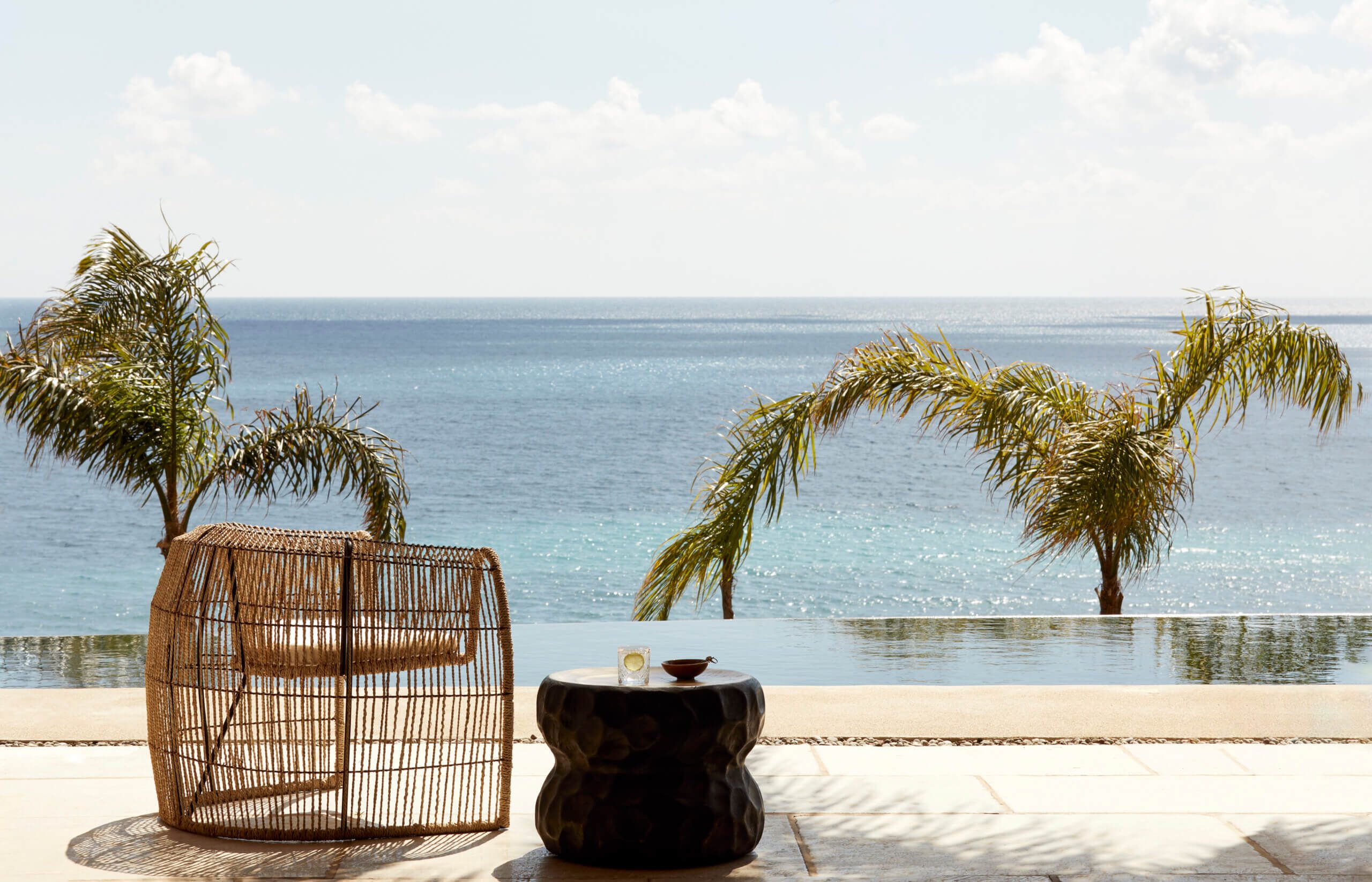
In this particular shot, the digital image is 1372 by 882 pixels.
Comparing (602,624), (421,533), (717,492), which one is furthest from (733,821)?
(421,533)

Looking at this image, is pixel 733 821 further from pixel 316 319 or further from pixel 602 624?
pixel 316 319

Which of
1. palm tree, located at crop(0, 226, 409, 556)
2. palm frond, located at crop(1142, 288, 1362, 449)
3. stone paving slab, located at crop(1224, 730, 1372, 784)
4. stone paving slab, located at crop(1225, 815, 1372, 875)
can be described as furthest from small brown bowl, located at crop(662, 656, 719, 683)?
palm tree, located at crop(0, 226, 409, 556)

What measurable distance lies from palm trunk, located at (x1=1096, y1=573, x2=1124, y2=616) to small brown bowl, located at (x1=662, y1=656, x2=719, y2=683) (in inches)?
196

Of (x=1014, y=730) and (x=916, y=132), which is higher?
(x=916, y=132)

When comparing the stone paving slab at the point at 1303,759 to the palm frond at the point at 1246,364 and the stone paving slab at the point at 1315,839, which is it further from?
the palm frond at the point at 1246,364

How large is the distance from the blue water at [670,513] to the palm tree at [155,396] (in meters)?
8.70

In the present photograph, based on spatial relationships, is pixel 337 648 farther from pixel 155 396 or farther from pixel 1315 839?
pixel 155 396

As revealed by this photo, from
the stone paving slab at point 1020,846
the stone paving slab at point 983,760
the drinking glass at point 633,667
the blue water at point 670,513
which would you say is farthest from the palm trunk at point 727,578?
the blue water at point 670,513

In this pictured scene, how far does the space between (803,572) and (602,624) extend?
1571 centimetres

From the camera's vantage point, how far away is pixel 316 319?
120 meters

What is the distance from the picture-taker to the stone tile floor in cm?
316

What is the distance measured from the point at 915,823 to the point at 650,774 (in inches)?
31.0

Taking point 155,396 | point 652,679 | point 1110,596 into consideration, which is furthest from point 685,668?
point 155,396

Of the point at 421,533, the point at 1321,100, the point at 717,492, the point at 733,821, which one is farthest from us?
the point at 1321,100
